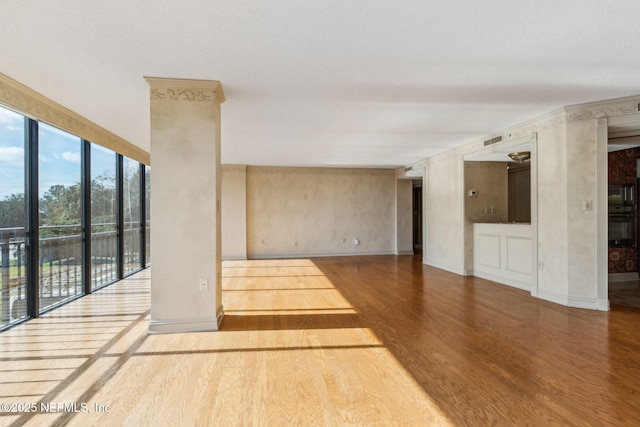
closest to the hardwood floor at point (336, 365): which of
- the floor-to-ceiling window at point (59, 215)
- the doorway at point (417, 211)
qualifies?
the floor-to-ceiling window at point (59, 215)

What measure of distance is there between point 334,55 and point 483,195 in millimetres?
5270

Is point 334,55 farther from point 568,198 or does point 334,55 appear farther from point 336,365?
point 568,198

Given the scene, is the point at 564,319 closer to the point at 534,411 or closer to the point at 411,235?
the point at 534,411

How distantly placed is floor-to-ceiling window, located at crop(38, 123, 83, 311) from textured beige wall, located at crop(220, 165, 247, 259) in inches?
174

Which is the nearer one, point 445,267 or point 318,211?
point 445,267

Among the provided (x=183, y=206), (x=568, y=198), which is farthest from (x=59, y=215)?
(x=568, y=198)

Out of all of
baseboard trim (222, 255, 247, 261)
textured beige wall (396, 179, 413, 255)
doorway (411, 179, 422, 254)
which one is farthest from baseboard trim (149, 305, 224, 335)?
doorway (411, 179, 422, 254)

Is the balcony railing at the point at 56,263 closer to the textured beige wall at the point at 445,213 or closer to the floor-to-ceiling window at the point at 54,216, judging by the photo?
the floor-to-ceiling window at the point at 54,216

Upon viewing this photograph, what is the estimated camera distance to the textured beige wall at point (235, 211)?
9.44m

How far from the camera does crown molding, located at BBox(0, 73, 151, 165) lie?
3.45 metres

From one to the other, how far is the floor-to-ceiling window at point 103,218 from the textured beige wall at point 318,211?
3952mm

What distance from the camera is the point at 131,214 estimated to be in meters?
7.09

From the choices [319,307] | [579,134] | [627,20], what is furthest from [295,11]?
[579,134]

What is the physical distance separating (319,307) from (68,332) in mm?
2883
